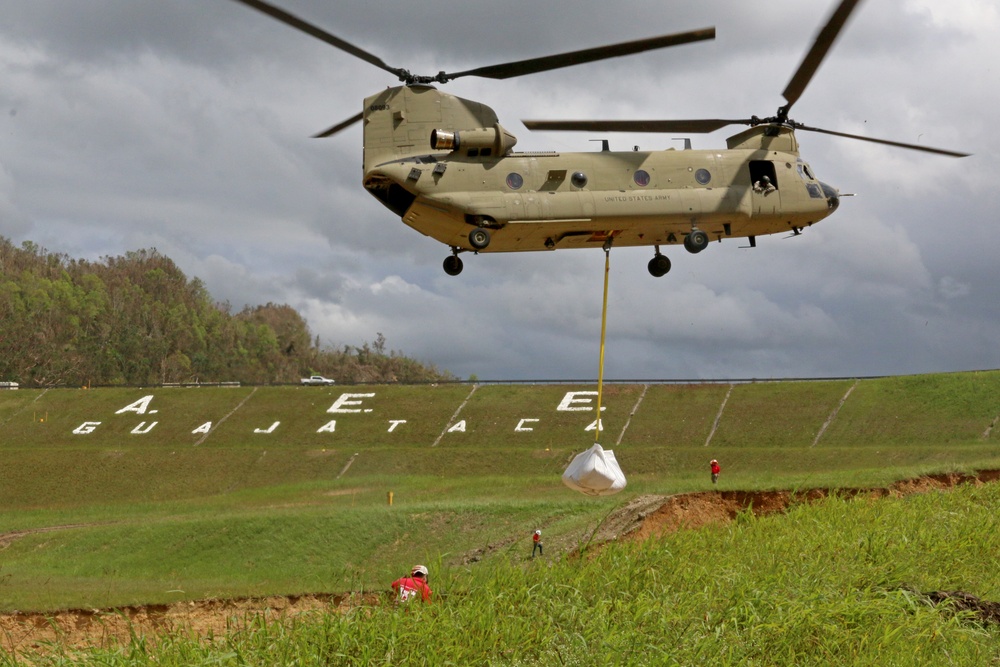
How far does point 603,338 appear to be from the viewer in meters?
17.1

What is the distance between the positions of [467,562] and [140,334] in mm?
113798

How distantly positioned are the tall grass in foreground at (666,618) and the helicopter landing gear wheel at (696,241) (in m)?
8.22

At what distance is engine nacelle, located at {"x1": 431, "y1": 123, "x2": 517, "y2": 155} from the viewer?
21.9m

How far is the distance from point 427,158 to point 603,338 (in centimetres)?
726

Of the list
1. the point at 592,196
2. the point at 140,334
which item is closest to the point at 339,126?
the point at 592,196

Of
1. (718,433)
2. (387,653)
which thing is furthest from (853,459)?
(387,653)

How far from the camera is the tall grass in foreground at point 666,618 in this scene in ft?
37.7

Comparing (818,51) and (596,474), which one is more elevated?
(818,51)

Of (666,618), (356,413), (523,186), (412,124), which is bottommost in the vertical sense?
(666,618)

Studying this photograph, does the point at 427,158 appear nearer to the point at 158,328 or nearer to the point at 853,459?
the point at 853,459

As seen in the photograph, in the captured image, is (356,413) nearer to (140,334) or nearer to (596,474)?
(596,474)

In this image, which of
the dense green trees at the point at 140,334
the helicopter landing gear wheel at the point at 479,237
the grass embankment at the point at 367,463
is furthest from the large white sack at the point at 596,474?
the dense green trees at the point at 140,334

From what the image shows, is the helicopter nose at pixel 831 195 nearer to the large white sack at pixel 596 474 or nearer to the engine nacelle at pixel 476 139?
the engine nacelle at pixel 476 139

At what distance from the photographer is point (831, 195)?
25.3 m
